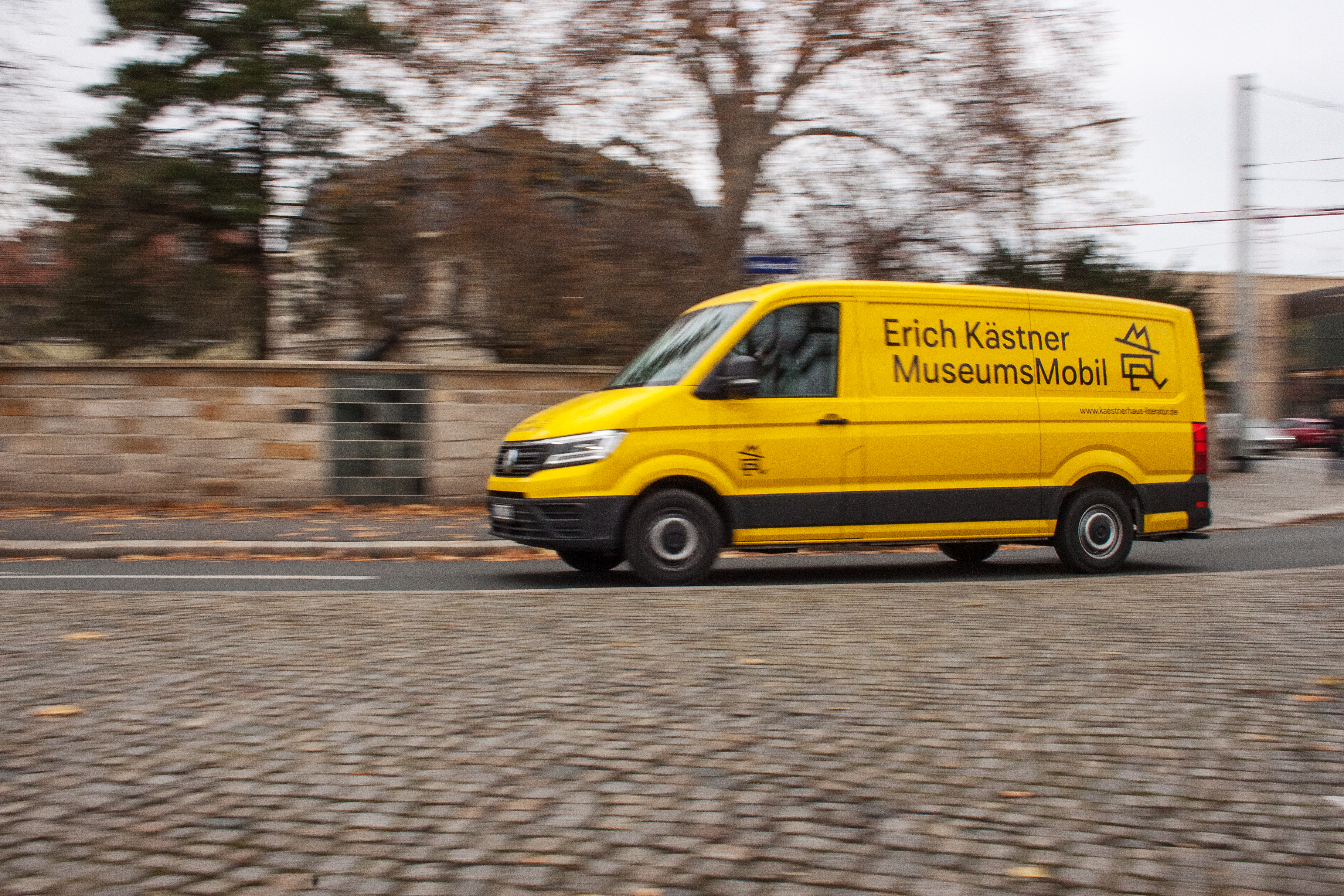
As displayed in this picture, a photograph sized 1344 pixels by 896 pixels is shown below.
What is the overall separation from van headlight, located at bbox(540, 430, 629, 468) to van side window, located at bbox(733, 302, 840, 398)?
1055 mm

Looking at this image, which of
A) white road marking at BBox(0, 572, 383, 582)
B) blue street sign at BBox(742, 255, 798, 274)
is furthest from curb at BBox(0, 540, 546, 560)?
blue street sign at BBox(742, 255, 798, 274)

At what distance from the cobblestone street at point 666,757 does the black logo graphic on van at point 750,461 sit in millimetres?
1988

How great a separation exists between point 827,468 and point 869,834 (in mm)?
5412

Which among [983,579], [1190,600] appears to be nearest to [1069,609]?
[1190,600]

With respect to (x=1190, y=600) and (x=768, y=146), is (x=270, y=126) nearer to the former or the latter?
(x=768, y=146)

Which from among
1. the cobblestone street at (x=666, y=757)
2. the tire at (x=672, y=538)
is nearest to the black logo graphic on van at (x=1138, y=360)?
the cobblestone street at (x=666, y=757)

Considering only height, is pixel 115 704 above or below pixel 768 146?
below

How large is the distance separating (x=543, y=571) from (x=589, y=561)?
0.45 meters

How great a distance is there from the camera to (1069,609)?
23.3 ft

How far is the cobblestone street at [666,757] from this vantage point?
2.94 m

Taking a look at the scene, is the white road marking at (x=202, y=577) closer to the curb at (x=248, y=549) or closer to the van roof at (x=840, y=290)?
the curb at (x=248, y=549)

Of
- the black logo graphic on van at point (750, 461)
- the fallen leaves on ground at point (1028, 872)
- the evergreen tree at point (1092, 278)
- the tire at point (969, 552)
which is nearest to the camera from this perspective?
the fallen leaves on ground at point (1028, 872)

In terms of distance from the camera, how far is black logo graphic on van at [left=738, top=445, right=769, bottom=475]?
8336 mm

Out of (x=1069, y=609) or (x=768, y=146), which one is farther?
(x=768, y=146)
